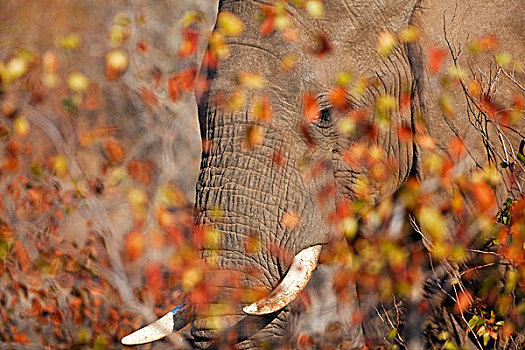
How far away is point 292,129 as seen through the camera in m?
4.17

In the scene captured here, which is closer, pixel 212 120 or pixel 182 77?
pixel 212 120

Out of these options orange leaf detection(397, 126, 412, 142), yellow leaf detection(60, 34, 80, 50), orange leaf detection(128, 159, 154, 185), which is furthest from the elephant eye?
yellow leaf detection(60, 34, 80, 50)

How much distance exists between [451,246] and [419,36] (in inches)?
41.4

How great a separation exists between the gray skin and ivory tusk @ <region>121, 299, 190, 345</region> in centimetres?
8

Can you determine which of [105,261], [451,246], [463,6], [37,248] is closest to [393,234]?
[451,246]

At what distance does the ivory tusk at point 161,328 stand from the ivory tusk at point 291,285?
381mm

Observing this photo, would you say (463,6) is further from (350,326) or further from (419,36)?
(350,326)

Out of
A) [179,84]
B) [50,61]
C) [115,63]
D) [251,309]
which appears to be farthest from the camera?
[50,61]

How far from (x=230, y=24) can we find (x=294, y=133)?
585 mm

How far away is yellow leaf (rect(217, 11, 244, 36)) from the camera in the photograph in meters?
4.13

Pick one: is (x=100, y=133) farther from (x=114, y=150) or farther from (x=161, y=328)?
(x=161, y=328)

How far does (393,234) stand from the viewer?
16.3 feet

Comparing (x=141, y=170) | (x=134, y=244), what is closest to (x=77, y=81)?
(x=141, y=170)

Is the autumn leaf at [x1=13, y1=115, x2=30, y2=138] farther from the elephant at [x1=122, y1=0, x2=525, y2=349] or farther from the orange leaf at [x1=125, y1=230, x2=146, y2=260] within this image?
the elephant at [x1=122, y1=0, x2=525, y2=349]
